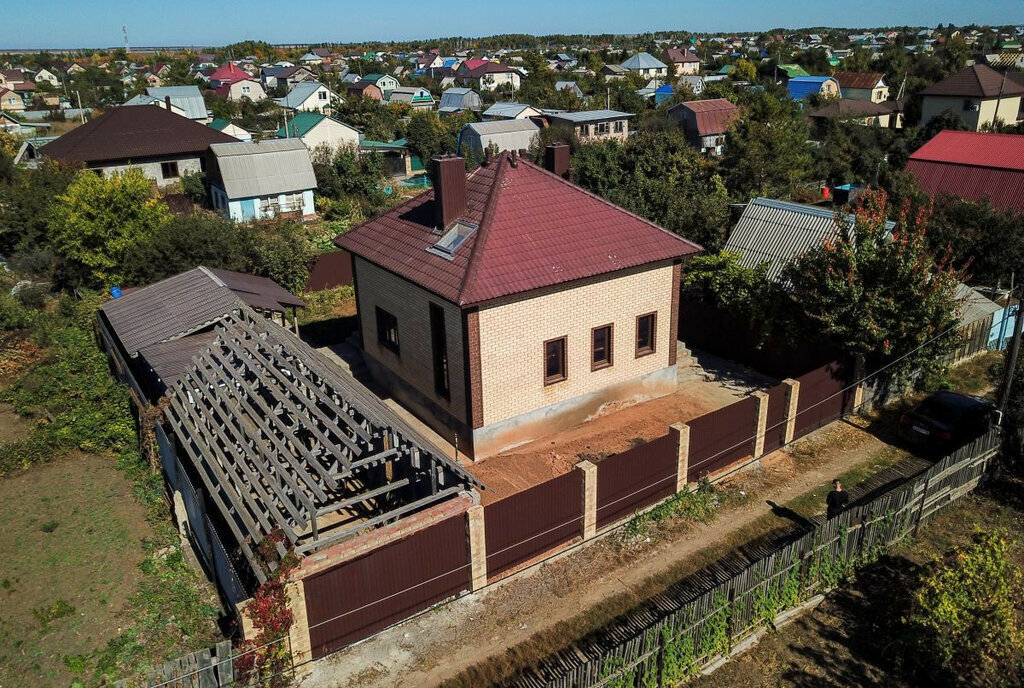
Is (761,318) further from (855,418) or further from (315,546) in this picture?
(315,546)

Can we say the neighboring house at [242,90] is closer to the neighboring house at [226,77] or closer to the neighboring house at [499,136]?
the neighboring house at [226,77]

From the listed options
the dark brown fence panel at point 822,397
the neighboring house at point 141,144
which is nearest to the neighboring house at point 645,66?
the neighboring house at point 141,144

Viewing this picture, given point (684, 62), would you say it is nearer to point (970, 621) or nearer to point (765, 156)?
point (765, 156)

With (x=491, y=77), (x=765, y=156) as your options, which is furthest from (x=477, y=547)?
(x=491, y=77)

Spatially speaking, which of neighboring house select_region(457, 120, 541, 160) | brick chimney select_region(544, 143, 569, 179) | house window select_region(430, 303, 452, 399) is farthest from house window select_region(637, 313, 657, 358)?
neighboring house select_region(457, 120, 541, 160)

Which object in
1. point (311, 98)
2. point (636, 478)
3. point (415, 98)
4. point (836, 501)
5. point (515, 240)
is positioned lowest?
point (836, 501)

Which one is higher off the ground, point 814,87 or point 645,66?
point 645,66

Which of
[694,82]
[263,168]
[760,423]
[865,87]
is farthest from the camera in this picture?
[694,82]

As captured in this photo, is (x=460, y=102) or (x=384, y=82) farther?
(x=384, y=82)
